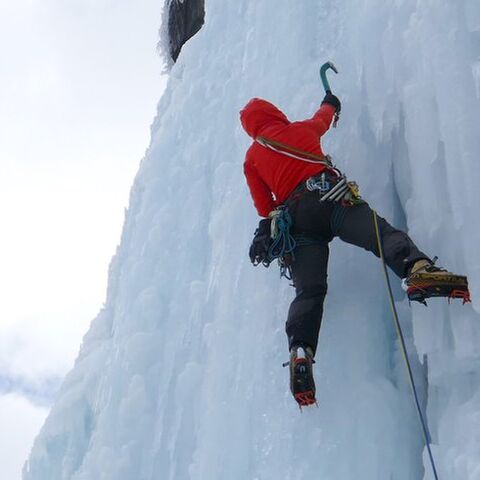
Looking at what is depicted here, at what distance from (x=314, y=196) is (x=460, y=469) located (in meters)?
1.31

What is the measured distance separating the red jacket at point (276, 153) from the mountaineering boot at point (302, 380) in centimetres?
90

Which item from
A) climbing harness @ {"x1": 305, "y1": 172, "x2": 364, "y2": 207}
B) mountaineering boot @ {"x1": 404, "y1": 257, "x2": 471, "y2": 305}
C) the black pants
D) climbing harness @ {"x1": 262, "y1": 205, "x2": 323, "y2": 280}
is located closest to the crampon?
mountaineering boot @ {"x1": 404, "y1": 257, "x2": 471, "y2": 305}

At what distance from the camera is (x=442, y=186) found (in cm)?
320

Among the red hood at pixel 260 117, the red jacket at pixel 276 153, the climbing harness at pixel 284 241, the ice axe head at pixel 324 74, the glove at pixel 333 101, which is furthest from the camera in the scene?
the ice axe head at pixel 324 74

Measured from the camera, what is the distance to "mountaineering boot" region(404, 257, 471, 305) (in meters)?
2.68

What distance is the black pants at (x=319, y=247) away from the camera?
2918mm

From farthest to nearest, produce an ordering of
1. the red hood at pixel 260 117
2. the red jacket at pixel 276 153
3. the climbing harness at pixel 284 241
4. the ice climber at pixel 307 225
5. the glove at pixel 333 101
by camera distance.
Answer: the glove at pixel 333 101, the red hood at pixel 260 117, the red jacket at pixel 276 153, the climbing harness at pixel 284 241, the ice climber at pixel 307 225

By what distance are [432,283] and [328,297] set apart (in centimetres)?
83

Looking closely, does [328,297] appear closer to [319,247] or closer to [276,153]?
[319,247]

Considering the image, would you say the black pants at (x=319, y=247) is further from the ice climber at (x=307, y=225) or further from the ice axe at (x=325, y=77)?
the ice axe at (x=325, y=77)

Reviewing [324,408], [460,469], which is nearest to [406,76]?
[324,408]

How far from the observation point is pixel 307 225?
131 inches

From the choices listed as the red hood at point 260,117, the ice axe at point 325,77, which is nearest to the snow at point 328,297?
the ice axe at point 325,77

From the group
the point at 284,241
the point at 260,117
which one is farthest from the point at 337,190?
the point at 260,117
